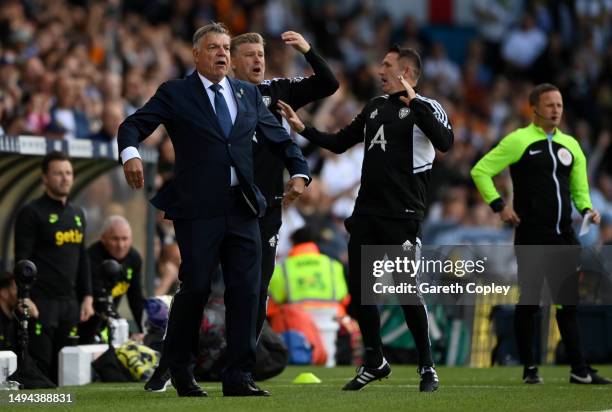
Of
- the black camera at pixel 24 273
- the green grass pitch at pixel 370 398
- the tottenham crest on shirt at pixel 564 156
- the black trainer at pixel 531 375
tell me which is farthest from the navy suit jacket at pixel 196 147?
the black trainer at pixel 531 375

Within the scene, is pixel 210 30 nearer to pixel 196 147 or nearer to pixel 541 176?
pixel 196 147

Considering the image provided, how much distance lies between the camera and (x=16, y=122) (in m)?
16.5

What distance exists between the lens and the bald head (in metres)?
15.1

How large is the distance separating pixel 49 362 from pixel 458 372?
3.92 m

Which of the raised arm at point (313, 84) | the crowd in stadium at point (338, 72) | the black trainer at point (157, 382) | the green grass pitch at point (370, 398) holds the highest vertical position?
the crowd in stadium at point (338, 72)

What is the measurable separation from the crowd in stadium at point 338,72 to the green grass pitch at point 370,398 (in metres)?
2.54

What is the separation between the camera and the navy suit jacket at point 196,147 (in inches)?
410

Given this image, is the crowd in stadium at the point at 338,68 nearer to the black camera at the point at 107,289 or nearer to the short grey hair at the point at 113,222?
the short grey hair at the point at 113,222

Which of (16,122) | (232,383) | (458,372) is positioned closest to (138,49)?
(16,122)

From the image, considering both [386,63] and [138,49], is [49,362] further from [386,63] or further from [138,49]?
[138,49]

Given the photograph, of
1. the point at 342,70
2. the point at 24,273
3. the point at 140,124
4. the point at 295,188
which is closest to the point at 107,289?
the point at 24,273

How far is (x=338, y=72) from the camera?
25984 mm

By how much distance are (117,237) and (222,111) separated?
479cm

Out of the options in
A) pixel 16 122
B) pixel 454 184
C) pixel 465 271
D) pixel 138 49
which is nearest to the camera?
pixel 465 271
